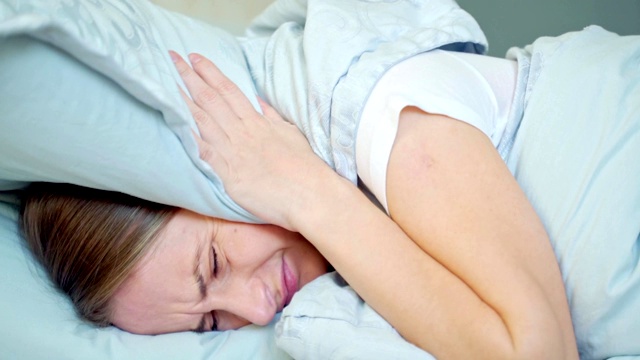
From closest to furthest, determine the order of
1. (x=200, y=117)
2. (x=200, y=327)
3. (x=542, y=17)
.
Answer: (x=200, y=117)
(x=200, y=327)
(x=542, y=17)

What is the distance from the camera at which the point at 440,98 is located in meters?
0.72

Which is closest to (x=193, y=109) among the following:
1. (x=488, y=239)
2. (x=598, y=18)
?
(x=488, y=239)

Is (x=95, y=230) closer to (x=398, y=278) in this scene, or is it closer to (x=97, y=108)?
(x=97, y=108)

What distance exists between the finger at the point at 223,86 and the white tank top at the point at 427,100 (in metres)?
0.16

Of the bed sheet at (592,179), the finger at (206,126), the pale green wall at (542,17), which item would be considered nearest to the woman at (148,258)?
the finger at (206,126)

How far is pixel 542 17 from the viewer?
4.43 feet

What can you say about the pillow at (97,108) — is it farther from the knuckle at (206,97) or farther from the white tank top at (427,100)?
the white tank top at (427,100)

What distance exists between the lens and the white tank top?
0.72 metres

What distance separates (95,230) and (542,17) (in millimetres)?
1042

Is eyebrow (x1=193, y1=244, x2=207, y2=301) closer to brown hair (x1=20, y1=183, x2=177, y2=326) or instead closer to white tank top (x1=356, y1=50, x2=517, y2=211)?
brown hair (x1=20, y1=183, x2=177, y2=326)

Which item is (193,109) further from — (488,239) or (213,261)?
(488,239)

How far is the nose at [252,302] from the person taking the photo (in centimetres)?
83

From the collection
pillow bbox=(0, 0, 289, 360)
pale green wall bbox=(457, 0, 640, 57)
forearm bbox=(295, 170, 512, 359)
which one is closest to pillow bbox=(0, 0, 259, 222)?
pillow bbox=(0, 0, 289, 360)

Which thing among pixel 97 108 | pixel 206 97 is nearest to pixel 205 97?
pixel 206 97
